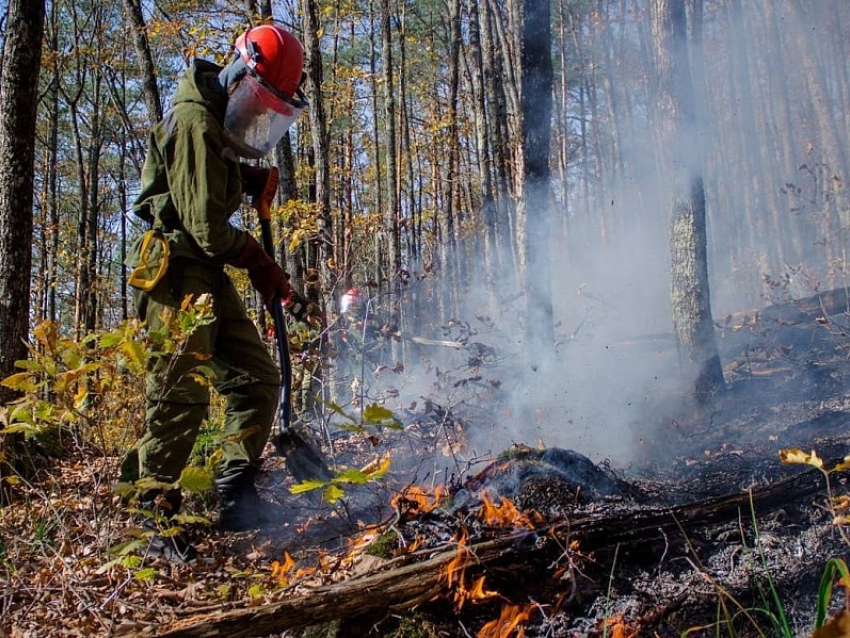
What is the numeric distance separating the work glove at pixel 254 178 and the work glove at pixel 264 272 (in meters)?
0.52

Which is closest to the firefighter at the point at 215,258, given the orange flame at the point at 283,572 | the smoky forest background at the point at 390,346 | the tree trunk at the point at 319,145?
the smoky forest background at the point at 390,346

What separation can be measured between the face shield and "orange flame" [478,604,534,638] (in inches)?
102

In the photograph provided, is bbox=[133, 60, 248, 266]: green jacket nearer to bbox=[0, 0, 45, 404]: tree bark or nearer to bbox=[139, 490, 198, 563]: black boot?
bbox=[139, 490, 198, 563]: black boot

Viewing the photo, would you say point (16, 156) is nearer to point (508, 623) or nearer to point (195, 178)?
point (195, 178)

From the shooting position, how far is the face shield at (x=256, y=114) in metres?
3.11

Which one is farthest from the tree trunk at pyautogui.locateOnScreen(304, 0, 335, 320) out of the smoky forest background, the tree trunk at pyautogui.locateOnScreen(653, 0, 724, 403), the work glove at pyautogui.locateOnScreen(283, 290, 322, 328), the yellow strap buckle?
the tree trunk at pyautogui.locateOnScreen(653, 0, 724, 403)

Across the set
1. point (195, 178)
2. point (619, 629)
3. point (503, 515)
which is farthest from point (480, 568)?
point (195, 178)

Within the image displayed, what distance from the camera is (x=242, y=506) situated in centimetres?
324

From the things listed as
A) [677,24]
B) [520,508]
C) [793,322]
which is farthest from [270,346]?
[793,322]

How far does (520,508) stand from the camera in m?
2.43

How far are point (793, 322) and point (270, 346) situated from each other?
5.92 metres

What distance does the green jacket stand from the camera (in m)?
2.88

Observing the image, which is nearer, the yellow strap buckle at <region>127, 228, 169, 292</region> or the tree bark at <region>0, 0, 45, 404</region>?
the yellow strap buckle at <region>127, 228, 169, 292</region>

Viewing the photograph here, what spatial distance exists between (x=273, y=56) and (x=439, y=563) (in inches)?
102
